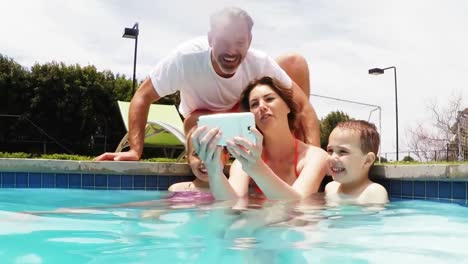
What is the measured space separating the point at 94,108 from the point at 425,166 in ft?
87.6

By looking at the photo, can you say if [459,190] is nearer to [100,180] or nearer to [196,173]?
[196,173]

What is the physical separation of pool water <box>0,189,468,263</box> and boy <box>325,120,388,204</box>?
0.33 metres

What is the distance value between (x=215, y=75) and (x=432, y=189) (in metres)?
2.02

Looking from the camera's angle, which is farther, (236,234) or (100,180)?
(100,180)

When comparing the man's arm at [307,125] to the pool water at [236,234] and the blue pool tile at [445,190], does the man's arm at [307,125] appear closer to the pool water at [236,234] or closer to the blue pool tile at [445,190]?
the blue pool tile at [445,190]

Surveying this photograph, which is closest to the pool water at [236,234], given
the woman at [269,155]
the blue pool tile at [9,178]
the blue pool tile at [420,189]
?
the woman at [269,155]

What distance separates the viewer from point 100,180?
5.09 metres

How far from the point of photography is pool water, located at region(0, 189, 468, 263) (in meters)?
1.74

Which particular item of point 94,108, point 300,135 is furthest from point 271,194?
point 94,108

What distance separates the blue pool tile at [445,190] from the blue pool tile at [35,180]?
3.71 m

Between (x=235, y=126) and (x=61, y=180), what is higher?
(x=235, y=126)

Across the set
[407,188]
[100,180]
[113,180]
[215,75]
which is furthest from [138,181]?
[407,188]

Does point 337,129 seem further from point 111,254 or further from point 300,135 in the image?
point 111,254

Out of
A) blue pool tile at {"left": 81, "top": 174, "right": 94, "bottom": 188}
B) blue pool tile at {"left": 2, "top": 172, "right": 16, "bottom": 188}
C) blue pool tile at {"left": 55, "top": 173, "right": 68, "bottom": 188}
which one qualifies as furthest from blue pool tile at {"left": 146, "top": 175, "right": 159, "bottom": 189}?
blue pool tile at {"left": 2, "top": 172, "right": 16, "bottom": 188}
